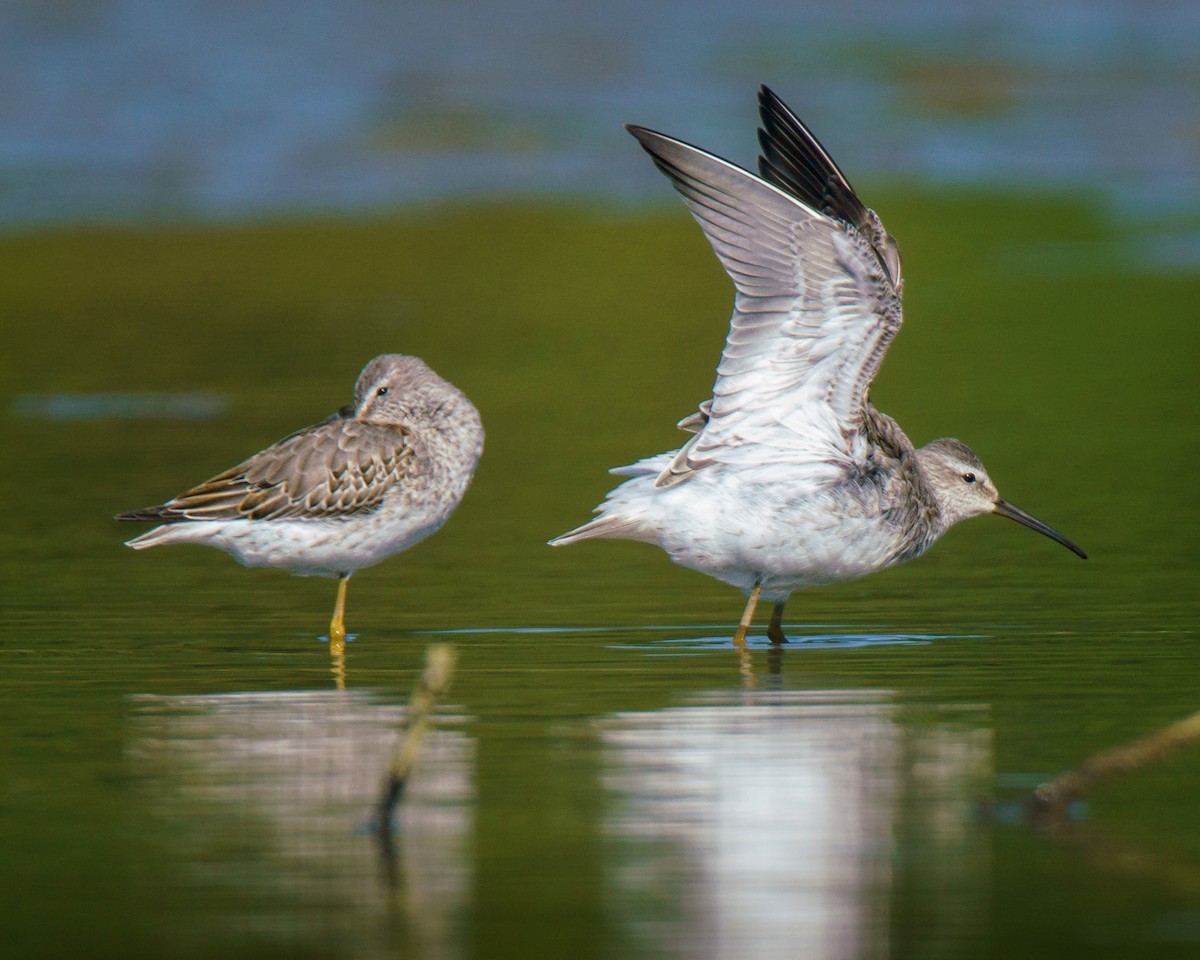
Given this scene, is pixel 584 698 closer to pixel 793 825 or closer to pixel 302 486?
pixel 793 825

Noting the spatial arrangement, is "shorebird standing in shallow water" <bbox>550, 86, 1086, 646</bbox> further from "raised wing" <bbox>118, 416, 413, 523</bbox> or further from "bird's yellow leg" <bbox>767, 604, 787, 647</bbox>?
"raised wing" <bbox>118, 416, 413, 523</bbox>

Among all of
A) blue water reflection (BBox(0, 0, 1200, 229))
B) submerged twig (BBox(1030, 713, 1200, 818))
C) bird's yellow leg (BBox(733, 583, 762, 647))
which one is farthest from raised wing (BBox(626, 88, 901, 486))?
blue water reflection (BBox(0, 0, 1200, 229))

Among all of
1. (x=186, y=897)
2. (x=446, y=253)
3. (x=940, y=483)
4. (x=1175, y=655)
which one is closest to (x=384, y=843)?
(x=186, y=897)

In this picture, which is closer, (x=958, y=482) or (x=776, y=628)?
(x=776, y=628)

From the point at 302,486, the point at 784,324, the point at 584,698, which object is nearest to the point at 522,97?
the point at 302,486

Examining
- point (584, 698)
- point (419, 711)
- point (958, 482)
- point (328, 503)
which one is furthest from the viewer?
point (958, 482)

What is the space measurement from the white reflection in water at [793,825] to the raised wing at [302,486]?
2480 millimetres

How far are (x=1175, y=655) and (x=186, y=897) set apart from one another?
484cm

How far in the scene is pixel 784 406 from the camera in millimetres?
10234

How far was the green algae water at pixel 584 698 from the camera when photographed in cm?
643

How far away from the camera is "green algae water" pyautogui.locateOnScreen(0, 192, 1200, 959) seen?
6426 millimetres

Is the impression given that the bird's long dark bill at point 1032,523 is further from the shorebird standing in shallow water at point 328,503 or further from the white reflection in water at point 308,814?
the white reflection in water at point 308,814

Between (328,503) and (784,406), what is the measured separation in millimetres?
2157

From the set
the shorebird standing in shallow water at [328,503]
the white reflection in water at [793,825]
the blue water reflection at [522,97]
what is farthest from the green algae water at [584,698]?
the blue water reflection at [522,97]
